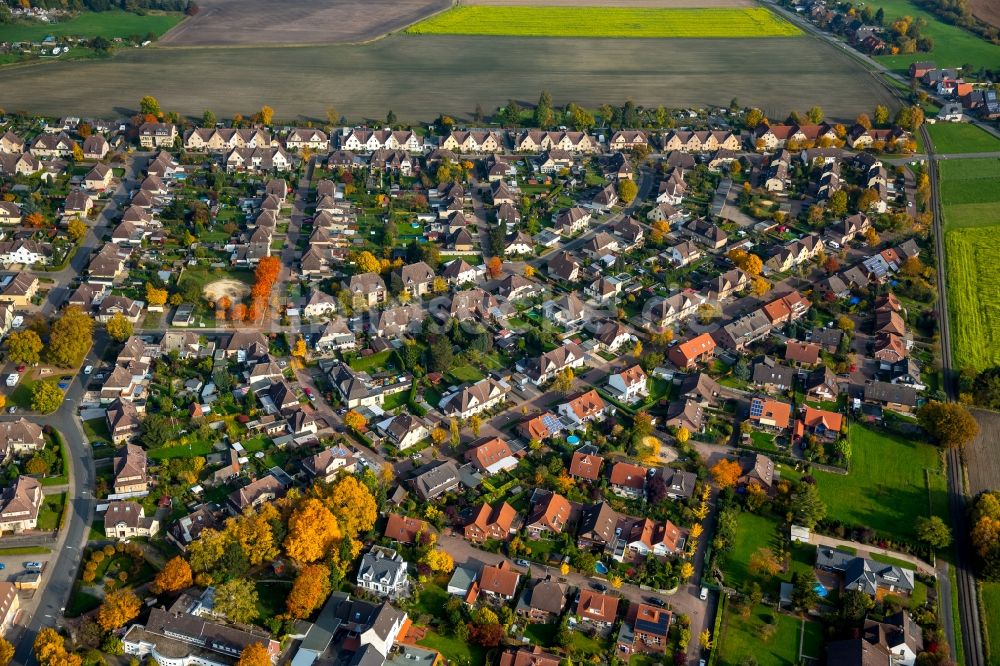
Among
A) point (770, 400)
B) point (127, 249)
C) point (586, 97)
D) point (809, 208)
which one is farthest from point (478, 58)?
point (770, 400)

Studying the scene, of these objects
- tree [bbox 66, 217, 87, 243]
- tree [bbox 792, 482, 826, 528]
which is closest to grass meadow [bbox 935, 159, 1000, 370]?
tree [bbox 792, 482, 826, 528]

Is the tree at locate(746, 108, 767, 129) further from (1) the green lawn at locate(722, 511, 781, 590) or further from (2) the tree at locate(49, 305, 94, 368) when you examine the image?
(2) the tree at locate(49, 305, 94, 368)

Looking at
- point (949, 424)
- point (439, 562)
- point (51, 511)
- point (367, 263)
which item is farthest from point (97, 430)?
point (949, 424)

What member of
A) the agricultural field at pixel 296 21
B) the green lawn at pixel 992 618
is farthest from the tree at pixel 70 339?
the agricultural field at pixel 296 21

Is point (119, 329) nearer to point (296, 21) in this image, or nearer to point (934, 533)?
point (934, 533)

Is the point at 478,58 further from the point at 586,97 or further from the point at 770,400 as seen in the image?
the point at 770,400

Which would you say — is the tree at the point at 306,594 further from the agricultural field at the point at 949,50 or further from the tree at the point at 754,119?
the agricultural field at the point at 949,50

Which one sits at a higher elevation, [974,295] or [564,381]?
[974,295]
